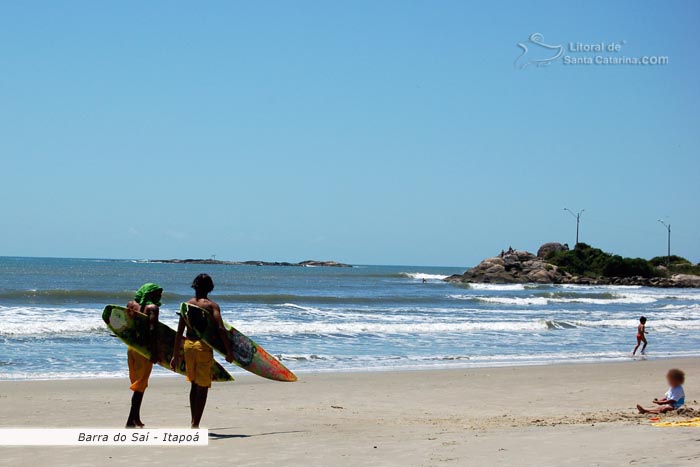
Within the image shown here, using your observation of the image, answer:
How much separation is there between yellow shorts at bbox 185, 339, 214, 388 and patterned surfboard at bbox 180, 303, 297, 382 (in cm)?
7

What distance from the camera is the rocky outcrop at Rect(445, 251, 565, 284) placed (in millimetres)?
77250

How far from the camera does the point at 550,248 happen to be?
93812 millimetres

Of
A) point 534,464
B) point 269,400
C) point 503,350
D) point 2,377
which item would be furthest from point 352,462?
point 503,350

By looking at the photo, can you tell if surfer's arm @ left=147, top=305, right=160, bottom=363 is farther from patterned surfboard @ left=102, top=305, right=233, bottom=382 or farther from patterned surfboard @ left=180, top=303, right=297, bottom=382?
patterned surfboard @ left=180, top=303, right=297, bottom=382

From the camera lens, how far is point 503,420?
8.60 metres

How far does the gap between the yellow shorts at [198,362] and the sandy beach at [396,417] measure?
1.85 feet

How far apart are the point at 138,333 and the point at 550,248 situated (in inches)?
3574

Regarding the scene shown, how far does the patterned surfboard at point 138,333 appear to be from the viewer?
700cm

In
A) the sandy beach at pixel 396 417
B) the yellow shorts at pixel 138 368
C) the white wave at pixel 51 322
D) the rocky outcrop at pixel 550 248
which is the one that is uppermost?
the rocky outcrop at pixel 550 248

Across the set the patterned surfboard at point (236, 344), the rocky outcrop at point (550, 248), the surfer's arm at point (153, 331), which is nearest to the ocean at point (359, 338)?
the patterned surfboard at point (236, 344)

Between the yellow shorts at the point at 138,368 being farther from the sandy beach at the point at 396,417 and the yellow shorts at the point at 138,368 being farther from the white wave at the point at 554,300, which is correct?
the white wave at the point at 554,300

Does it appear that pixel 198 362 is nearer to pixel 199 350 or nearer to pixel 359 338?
pixel 199 350

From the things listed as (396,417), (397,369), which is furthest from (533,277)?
(396,417)

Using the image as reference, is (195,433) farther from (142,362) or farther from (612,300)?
(612,300)
